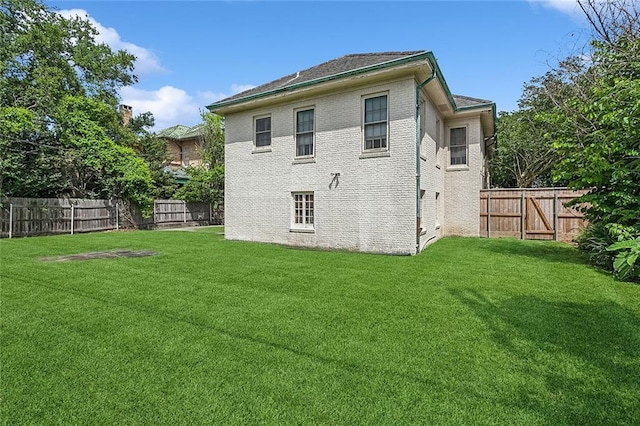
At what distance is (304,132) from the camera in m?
11.8

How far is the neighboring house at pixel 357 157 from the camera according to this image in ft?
32.6

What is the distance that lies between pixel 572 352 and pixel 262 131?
36.8 ft

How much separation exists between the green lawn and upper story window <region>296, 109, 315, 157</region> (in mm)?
5620

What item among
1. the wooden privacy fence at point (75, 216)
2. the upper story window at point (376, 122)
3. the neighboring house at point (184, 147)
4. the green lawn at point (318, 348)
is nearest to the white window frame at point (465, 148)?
the upper story window at point (376, 122)

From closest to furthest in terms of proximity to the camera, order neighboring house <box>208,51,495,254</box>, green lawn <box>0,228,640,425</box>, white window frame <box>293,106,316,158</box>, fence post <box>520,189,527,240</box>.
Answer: green lawn <box>0,228,640,425</box> → neighboring house <box>208,51,495,254</box> → white window frame <box>293,106,316,158</box> → fence post <box>520,189,527,240</box>

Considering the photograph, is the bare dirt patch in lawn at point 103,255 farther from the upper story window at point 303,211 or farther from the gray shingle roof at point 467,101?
the gray shingle roof at point 467,101

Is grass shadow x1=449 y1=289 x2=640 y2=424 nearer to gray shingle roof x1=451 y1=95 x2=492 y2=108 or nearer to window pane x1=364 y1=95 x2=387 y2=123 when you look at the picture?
window pane x1=364 y1=95 x2=387 y2=123

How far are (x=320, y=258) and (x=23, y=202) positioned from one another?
1312 centimetres

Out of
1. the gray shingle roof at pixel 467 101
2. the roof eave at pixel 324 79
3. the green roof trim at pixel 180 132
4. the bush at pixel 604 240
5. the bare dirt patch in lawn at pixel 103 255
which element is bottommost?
the bare dirt patch in lawn at pixel 103 255

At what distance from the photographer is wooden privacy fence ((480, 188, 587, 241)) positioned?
13.0m

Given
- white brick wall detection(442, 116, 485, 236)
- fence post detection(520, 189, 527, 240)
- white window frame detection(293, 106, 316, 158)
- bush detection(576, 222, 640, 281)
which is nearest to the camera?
bush detection(576, 222, 640, 281)

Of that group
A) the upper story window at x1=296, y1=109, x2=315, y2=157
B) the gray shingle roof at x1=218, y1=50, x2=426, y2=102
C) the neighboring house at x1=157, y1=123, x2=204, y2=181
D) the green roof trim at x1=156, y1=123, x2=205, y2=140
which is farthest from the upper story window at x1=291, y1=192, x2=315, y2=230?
the neighboring house at x1=157, y1=123, x2=204, y2=181

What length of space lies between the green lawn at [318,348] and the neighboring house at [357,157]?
3.59 metres

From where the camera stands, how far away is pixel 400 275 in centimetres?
714
